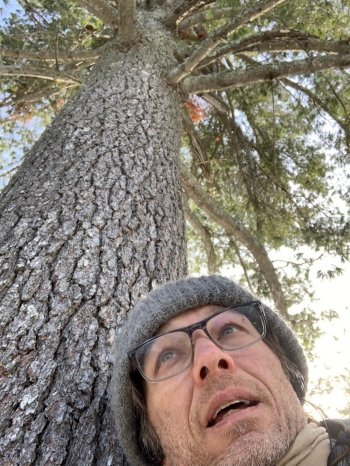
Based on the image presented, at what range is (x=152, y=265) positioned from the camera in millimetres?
1922

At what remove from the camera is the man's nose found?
1326mm

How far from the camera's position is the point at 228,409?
127 centimetres

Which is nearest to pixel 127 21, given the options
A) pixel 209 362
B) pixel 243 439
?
pixel 209 362

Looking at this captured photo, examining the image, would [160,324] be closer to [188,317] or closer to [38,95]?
[188,317]

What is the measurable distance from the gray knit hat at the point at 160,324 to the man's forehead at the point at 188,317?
22mm

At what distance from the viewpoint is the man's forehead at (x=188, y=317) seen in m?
1.58

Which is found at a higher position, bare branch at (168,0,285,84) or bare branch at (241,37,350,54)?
bare branch at (241,37,350,54)

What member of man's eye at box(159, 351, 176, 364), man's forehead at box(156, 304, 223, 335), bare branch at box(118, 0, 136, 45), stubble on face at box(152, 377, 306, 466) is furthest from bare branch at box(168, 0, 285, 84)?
stubble on face at box(152, 377, 306, 466)

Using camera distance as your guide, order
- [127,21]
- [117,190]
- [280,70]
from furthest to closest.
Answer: [127,21], [280,70], [117,190]

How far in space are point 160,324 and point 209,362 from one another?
30 centimetres

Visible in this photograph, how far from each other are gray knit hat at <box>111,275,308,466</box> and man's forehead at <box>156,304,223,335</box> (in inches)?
0.9

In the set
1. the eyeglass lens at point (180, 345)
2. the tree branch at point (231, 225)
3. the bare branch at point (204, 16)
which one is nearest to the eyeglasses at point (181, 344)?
the eyeglass lens at point (180, 345)

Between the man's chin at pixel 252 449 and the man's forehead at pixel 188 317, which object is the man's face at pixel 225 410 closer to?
the man's chin at pixel 252 449

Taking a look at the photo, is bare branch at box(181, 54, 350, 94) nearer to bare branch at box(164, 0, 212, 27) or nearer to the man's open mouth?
bare branch at box(164, 0, 212, 27)
